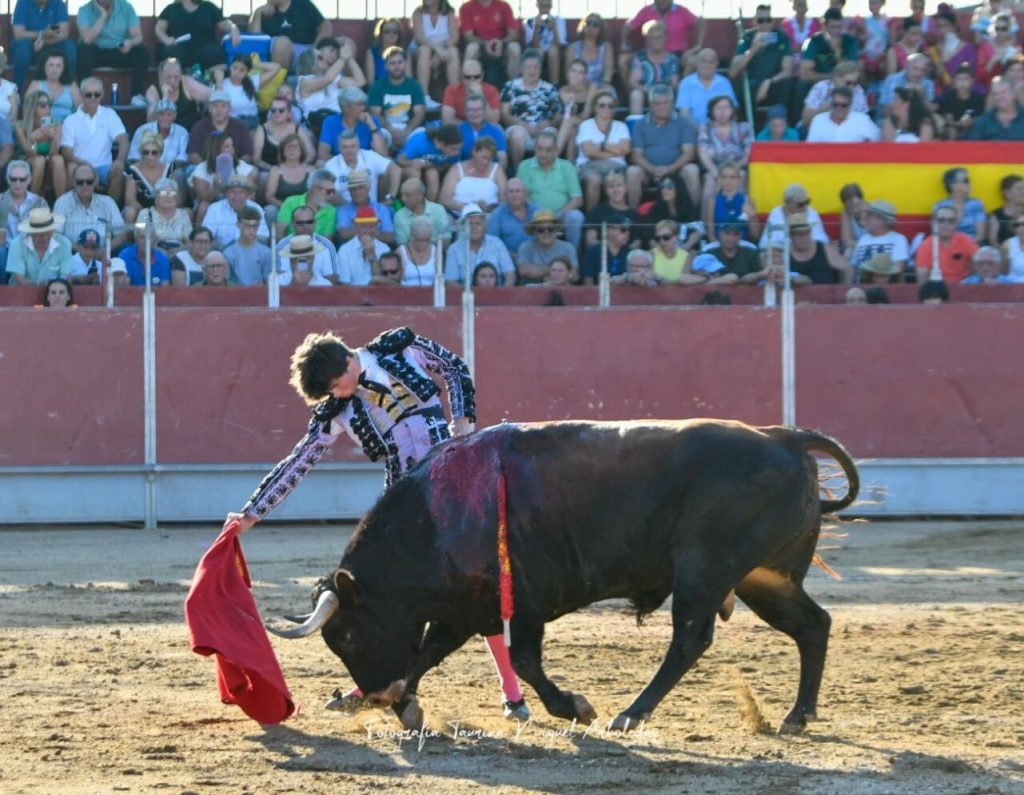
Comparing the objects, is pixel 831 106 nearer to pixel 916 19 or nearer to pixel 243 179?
pixel 916 19

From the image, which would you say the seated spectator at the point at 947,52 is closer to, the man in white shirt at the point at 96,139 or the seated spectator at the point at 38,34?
the man in white shirt at the point at 96,139

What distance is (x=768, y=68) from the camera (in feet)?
45.8

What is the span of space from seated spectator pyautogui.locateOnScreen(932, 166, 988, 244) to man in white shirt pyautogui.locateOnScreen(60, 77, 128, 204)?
562cm

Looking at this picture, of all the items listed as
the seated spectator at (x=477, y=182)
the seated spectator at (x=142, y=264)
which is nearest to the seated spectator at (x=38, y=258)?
the seated spectator at (x=142, y=264)

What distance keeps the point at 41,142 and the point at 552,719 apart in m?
8.17

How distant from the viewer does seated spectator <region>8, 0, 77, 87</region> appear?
13.6m

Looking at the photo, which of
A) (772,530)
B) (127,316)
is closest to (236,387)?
(127,316)

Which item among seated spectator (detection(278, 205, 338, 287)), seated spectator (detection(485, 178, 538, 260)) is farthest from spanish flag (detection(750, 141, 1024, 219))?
seated spectator (detection(278, 205, 338, 287))

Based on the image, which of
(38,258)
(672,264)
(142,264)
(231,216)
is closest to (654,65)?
(672,264)

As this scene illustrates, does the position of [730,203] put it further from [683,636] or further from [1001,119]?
[683,636]

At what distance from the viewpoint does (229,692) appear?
593cm

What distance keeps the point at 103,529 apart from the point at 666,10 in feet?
20.0

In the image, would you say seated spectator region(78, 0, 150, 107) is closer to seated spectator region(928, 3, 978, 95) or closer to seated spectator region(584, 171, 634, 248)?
seated spectator region(584, 171, 634, 248)

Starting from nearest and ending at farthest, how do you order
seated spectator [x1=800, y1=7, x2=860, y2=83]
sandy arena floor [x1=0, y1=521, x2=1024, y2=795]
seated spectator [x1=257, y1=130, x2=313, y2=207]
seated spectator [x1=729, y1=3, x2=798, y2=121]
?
sandy arena floor [x1=0, y1=521, x2=1024, y2=795] < seated spectator [x1=257, y1=130, x2=313, y2=207] < seated spectator [x1=729, y1=3, x2=798, y2=121] < seated spectator [x1=800, y1=7, x2=860, y2=83]
